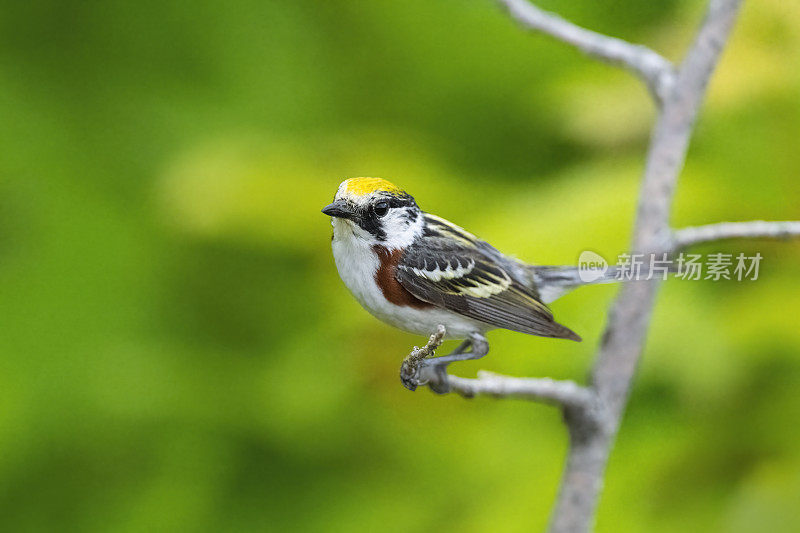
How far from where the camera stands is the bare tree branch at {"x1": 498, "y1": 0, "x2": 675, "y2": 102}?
79 cm

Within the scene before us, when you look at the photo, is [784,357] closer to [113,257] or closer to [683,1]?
[683,1]

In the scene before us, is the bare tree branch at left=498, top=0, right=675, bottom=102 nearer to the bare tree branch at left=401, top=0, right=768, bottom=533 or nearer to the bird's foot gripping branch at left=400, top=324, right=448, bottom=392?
the bare tree branch at left=401, top=0, right=768, bottom=533

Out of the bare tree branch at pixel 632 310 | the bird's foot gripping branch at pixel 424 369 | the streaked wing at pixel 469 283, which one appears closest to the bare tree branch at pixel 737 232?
the bare tree branch at pixel 632 310

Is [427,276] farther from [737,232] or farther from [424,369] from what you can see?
[737,232]

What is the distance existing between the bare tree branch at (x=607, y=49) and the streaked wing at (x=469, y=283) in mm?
231

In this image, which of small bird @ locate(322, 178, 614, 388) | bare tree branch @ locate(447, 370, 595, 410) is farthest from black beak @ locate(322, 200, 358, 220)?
bare tree branch @ locate(447, 370, 595, 410)

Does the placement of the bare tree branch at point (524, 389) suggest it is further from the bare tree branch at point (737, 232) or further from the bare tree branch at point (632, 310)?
the bare tree branch at point (737, 232)

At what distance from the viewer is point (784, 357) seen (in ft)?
3.91

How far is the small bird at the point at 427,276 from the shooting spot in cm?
57

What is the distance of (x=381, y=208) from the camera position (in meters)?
0.58

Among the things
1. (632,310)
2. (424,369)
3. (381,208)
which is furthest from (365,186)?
(632,310)

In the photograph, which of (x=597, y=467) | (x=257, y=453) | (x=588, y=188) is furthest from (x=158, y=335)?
(x=597, y=467)

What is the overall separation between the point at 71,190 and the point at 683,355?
0.97 m

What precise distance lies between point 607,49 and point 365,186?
0.35m
